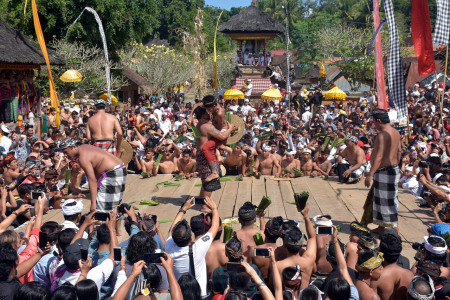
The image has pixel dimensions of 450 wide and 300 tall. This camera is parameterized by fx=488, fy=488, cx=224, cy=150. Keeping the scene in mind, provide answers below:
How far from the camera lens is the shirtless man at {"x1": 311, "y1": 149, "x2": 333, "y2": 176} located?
10.4m

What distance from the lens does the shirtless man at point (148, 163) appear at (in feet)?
34.3

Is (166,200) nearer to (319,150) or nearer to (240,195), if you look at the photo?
→ (240,195)

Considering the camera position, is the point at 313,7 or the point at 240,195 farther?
the point at 313,7

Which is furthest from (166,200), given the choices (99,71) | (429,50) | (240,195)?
(99,71)

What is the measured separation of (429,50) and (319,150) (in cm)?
324

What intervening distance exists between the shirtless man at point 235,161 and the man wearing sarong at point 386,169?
13.9 feet

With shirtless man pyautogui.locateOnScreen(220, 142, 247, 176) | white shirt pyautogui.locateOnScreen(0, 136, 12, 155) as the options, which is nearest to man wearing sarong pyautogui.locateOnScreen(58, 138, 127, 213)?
shirtless man pyautogui.locateOnScreen(220, 142, 247, 176)

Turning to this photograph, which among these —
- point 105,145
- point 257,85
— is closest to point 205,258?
point 105,145

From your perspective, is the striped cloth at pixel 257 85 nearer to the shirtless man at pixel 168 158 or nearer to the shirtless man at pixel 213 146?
the shirtless man at pixel 168 158

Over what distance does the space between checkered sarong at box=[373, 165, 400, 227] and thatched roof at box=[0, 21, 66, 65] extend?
12256 millimetres

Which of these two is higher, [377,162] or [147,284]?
[377,162]

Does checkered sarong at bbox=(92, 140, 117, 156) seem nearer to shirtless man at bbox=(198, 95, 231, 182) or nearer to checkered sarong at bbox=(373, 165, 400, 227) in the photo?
shirtless man at bbox=(198, 95, 231, 182)

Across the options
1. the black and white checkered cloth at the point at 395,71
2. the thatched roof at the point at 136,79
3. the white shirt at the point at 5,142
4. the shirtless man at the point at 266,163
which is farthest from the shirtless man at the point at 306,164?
the thatched roof at the point at 136,79

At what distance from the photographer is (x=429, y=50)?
346 inches
